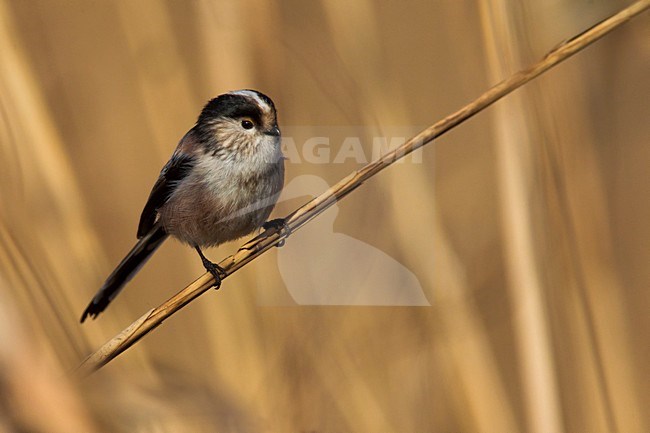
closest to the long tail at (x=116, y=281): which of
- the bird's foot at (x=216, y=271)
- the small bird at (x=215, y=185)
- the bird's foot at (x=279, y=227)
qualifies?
the small bird at (x=215, y=185)

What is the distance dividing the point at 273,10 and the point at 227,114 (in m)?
0.20

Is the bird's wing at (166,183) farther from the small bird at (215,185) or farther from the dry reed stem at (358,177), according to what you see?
the dry reed stem at (358,177)

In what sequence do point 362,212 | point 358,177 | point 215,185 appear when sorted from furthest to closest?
point 215,185, point 362,212, point 358,177

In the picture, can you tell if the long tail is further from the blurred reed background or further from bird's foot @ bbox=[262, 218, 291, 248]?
bird's foot @ bbox=[262, 218, 291, 248]

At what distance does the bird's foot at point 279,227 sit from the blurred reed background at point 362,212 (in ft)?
0.11

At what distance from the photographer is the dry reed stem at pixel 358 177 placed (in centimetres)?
103

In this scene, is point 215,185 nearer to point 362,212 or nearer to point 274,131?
point 274,131

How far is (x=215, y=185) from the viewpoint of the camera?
1306 mm

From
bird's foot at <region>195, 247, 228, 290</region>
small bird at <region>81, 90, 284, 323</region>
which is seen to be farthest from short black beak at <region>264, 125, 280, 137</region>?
bird's foot at <region>195, 247, 228, 290</region>

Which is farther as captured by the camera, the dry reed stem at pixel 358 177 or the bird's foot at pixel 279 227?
the bird's foot at pixel 279 227

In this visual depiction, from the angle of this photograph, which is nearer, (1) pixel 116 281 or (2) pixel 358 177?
(2) pixel 358 177

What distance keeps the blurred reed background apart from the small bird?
0.09 feet

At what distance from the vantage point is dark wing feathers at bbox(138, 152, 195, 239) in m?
1.23

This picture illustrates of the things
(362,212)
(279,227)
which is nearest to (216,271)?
(279,227)
